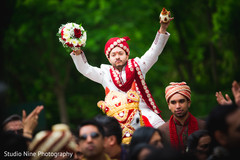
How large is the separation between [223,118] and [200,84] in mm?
14018

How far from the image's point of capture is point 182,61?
20.4 m

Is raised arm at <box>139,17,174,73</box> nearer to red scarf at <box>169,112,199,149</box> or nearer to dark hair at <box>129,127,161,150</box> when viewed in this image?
red scarf at <box>169,112,199,149</box>

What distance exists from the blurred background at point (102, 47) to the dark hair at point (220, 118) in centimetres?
1064

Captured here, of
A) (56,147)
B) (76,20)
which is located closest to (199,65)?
(76,20)

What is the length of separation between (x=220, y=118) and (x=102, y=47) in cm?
1263

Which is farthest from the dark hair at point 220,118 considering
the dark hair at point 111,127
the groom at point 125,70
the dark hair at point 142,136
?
the groom at point 125,70

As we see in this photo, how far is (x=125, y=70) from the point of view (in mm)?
7027

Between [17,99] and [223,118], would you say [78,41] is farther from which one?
[17,99]

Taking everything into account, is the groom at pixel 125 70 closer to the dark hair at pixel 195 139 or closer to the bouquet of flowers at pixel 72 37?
the bouquet of flowers at pixel 72 37

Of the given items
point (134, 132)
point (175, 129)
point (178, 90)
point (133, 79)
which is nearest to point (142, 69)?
point (133, 79)

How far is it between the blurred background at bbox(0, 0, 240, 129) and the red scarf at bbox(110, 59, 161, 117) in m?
8.33

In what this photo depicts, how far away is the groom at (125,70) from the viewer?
22.9 feet

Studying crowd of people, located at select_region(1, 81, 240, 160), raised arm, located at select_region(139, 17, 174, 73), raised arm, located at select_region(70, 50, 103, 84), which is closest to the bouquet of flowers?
raised arm, located at select_region(70, 50, 103, 84)

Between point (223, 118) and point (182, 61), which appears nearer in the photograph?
point (223, 118)
